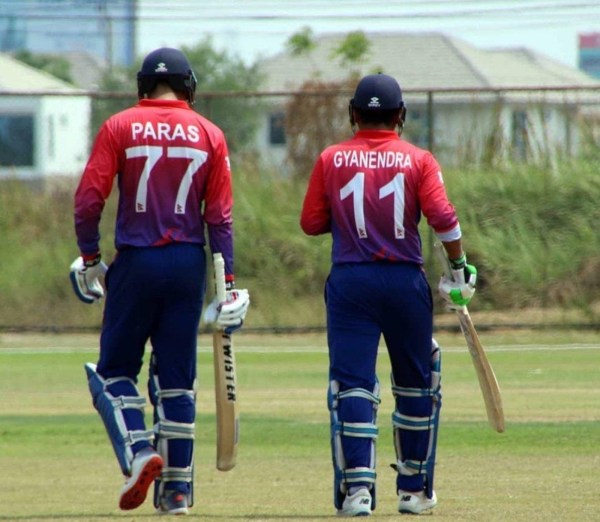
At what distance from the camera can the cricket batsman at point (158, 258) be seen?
729 centimetres

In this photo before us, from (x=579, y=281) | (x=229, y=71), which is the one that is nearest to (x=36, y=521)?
(x=579, y=281)

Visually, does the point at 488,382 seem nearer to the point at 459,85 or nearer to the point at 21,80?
the point at 21,80

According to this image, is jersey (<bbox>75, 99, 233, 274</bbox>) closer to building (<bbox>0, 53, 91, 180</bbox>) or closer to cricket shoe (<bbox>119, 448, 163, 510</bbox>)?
cricket shoe (<bbox>119, 448, 163, 510</bbox>)

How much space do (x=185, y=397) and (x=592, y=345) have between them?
11.0m

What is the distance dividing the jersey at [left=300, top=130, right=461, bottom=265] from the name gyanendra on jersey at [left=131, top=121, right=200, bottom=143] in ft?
2.11

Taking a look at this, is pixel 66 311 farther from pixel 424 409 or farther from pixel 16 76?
pixel 16 76

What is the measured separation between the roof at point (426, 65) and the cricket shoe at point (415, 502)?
57007mm

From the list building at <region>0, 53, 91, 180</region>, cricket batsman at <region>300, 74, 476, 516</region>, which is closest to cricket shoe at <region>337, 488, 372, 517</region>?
cricket batsman at <region>300, 74, 476, 516</region>

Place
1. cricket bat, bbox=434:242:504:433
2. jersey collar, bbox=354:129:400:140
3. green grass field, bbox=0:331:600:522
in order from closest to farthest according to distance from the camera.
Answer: jersey collar, bbox=354:129:400:140, cricket bat, bbox=434:242:504:433, green grass field, bbox=0:331:600:522

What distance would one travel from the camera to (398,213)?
7406 mm

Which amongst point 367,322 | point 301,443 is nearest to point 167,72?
point 367,322

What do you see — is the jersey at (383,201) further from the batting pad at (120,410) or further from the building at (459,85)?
the building at (459,85)

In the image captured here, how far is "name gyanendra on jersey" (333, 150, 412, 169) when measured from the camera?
743cm

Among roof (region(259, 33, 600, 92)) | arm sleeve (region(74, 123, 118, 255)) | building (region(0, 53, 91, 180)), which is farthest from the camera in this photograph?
roof (region(259, 33, 600, 92))
